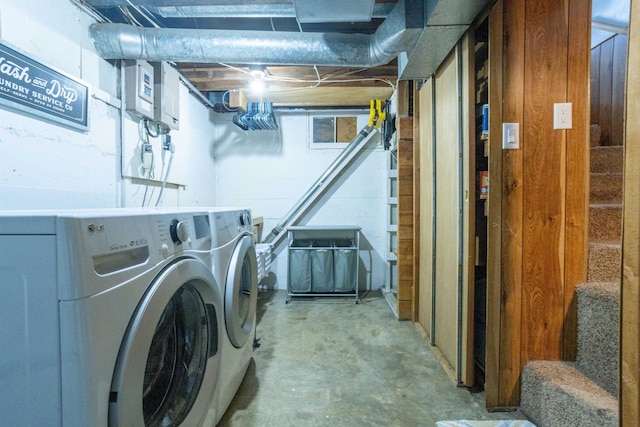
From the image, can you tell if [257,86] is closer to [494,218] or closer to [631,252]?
[494,218]

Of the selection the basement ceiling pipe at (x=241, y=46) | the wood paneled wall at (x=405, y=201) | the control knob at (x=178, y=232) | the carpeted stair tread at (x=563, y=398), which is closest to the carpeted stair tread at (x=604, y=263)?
the carpeted stair tread at (x=563, y=398)

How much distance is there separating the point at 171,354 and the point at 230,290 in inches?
12.7

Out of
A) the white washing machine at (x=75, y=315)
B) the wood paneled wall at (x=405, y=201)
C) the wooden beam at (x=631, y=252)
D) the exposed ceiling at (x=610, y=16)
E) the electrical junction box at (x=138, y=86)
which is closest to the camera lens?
the white washing machine at (x=75, y=315)

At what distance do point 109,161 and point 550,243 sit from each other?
250cm

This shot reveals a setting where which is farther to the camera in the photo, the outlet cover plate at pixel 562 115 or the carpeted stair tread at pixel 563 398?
the outlet cover plate at pixel 562 115

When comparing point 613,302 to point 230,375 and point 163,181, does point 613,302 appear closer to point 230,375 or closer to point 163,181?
point 230,375

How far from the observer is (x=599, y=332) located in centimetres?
122

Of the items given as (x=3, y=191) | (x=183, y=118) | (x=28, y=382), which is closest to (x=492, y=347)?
(x=28, y=382)

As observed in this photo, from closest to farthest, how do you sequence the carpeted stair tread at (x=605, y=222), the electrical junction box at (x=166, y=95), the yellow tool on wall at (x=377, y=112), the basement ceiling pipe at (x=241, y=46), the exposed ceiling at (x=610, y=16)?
the carpeted stair tread at (x=605, y=222), the basement ceiling pipe at (x=241, y=46), the electrical junction box at (x=166, y=95), the exposed ceiling at (x=610, y=16), the yellow tool on wall at (x=377, y=112)

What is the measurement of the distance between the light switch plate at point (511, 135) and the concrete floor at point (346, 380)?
1.28m

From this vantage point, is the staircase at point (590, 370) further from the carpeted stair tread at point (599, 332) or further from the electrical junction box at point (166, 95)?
the electrical junction box at point (166, 95)

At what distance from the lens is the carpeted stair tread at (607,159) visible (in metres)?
1.86

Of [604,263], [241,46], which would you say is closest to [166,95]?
[241,46]

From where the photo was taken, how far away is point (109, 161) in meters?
1.77
